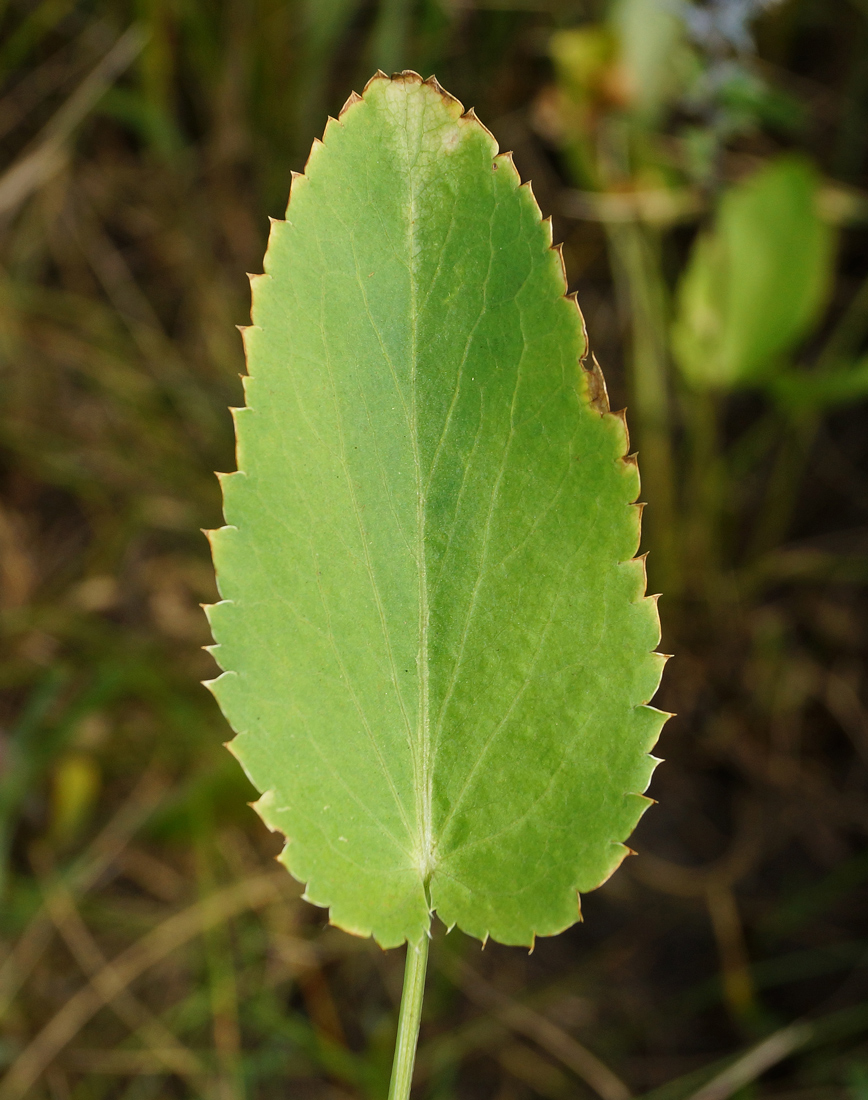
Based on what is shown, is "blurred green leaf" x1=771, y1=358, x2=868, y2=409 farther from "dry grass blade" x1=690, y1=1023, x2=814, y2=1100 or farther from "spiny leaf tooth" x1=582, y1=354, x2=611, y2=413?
"dry grass blade" x1=690, y1=1023, x2=814, y2=1100

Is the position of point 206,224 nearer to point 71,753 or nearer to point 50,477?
point 50,477

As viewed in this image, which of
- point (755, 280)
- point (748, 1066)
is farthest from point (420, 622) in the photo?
point (748, 1066)

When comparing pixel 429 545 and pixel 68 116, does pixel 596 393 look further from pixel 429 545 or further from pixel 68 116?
pixel 68 116

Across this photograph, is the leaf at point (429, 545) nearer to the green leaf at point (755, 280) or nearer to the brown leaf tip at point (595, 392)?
the brown leaf tip at point (595, 392)

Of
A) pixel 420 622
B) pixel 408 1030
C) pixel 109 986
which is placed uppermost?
pixel 420 622

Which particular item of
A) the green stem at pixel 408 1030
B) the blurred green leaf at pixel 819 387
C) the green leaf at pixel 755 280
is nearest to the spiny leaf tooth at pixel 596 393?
the green stem at pixel 408 1030

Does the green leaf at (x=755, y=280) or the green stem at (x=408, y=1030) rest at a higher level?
the green leaf at (x=755, y=280)
